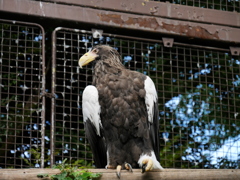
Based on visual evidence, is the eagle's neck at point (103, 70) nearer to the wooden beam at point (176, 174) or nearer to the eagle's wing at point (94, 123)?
the eagle's wing at point (94, 123)

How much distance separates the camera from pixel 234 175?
4121 mm

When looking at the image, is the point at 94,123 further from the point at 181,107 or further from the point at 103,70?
the point at 181,107

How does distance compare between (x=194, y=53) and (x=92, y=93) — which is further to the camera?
(x=194, y=53)

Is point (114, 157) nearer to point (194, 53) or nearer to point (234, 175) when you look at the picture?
point (234, 175)

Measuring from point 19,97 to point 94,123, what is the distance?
243cm

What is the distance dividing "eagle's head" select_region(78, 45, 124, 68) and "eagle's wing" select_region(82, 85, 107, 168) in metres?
0.48

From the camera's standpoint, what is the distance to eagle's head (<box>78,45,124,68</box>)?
5891 mm

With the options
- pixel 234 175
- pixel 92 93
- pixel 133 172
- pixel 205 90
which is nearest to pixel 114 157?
pixel 92 93

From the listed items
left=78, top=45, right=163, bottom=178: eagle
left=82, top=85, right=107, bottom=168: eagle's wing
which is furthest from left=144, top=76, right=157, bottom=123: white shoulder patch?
left=82, top=85, right=107, bottom=168: eagle's wing

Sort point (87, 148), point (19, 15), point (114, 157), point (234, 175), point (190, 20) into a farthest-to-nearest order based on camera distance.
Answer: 1. point (87, 148)
2. point (190, 20)
3. point (19, 15)
4. point (114, 157)
5. point (234, 175)

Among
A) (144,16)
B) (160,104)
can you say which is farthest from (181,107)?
(144,16)

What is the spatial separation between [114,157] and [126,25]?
5.14ft

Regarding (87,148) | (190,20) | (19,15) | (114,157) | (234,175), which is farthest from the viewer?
(87,148)

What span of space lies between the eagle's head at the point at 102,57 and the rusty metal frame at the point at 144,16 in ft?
0.96
